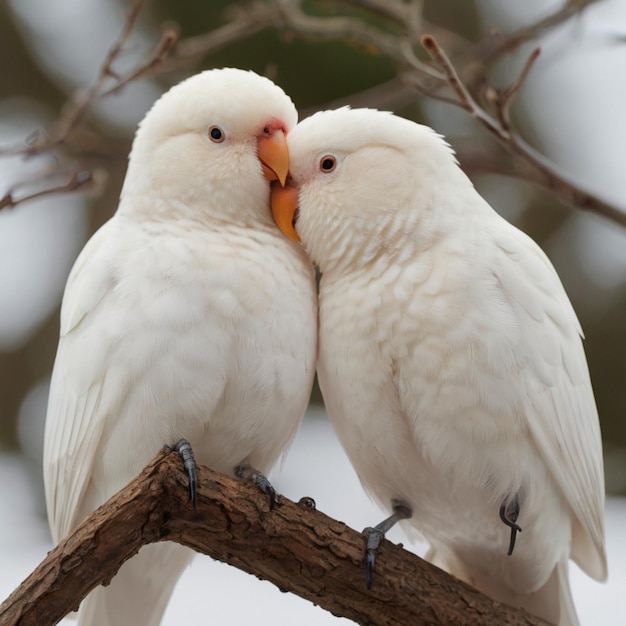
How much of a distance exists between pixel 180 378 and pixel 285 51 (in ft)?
10.3

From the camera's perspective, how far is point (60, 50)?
6.30m

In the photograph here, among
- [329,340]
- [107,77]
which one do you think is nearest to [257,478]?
[329,340]

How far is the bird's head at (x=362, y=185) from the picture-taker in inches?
144

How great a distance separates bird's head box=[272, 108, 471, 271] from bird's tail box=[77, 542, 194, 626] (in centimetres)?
122

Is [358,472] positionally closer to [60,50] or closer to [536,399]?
[536,399]

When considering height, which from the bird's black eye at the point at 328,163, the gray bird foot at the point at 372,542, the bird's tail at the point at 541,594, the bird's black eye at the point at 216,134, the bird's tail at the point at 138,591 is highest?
the bird's black eye at the point at 216,134

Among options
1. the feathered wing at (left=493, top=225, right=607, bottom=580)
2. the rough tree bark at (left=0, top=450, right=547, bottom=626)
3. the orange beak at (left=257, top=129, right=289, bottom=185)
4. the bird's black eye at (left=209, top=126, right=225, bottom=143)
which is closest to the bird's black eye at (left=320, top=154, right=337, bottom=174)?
the orange beak at (left=257, top=129, right=289, bottom=185)

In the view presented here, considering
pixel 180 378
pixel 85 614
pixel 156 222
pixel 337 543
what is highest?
pixel 156 222

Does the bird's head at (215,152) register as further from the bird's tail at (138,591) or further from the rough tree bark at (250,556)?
the bird's tail at (138,591)

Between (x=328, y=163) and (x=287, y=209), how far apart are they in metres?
0.23

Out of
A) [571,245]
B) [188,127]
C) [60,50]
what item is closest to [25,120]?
[60,50]

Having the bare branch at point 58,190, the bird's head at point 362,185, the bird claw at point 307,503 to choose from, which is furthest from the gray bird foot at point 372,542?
the bare branch at point 58,190

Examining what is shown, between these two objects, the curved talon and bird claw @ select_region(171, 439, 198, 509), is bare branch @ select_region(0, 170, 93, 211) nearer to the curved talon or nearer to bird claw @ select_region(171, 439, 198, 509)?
bird claw @ select_region(171, 439, 198, 509)

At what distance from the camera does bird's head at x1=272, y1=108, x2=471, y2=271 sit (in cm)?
365
